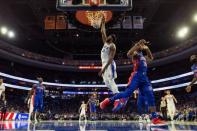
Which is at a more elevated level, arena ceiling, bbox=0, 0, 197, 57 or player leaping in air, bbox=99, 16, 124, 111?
arena ceiling, bbox=0, 0, 197, 57

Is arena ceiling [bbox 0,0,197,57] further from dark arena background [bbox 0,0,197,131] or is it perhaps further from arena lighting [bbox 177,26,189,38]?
arena lighting [bbox 177,26,189,38]

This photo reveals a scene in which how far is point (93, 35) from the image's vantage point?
2670 cm

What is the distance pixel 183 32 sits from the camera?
1177 inches

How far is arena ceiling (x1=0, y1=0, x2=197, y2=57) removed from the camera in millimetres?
22844

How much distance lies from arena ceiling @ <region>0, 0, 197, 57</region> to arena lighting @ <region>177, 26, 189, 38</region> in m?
0.69

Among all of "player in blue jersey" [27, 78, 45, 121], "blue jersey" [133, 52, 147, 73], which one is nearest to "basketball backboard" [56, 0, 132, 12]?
"blue jersey" [133, 52, 147, 73]

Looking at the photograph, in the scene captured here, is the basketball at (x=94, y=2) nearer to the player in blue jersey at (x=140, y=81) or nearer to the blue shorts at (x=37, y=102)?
the player in blue jersey at (x=140, y=81)

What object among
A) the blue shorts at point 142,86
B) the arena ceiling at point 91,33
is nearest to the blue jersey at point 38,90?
the blue shorts at point 142,86

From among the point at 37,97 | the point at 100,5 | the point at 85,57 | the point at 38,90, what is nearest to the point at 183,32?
the point at 85,57

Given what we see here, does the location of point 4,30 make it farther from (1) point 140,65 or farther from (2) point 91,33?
(1) point 140,65

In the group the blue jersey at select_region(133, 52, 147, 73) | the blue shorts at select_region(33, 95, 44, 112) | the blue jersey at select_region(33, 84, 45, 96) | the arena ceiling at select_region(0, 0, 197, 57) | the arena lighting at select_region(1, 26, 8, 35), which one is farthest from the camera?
the arena lighting at select_region(1, 26, 8, 35)

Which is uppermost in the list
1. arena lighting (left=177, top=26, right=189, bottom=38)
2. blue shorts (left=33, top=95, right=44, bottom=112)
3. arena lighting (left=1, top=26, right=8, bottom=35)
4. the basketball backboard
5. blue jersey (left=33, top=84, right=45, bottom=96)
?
arena lighting (left=1, top=26, right=8, bottom=35)

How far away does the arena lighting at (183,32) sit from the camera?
2912 cm

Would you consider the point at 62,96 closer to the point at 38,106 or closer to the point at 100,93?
the point at 100,93
